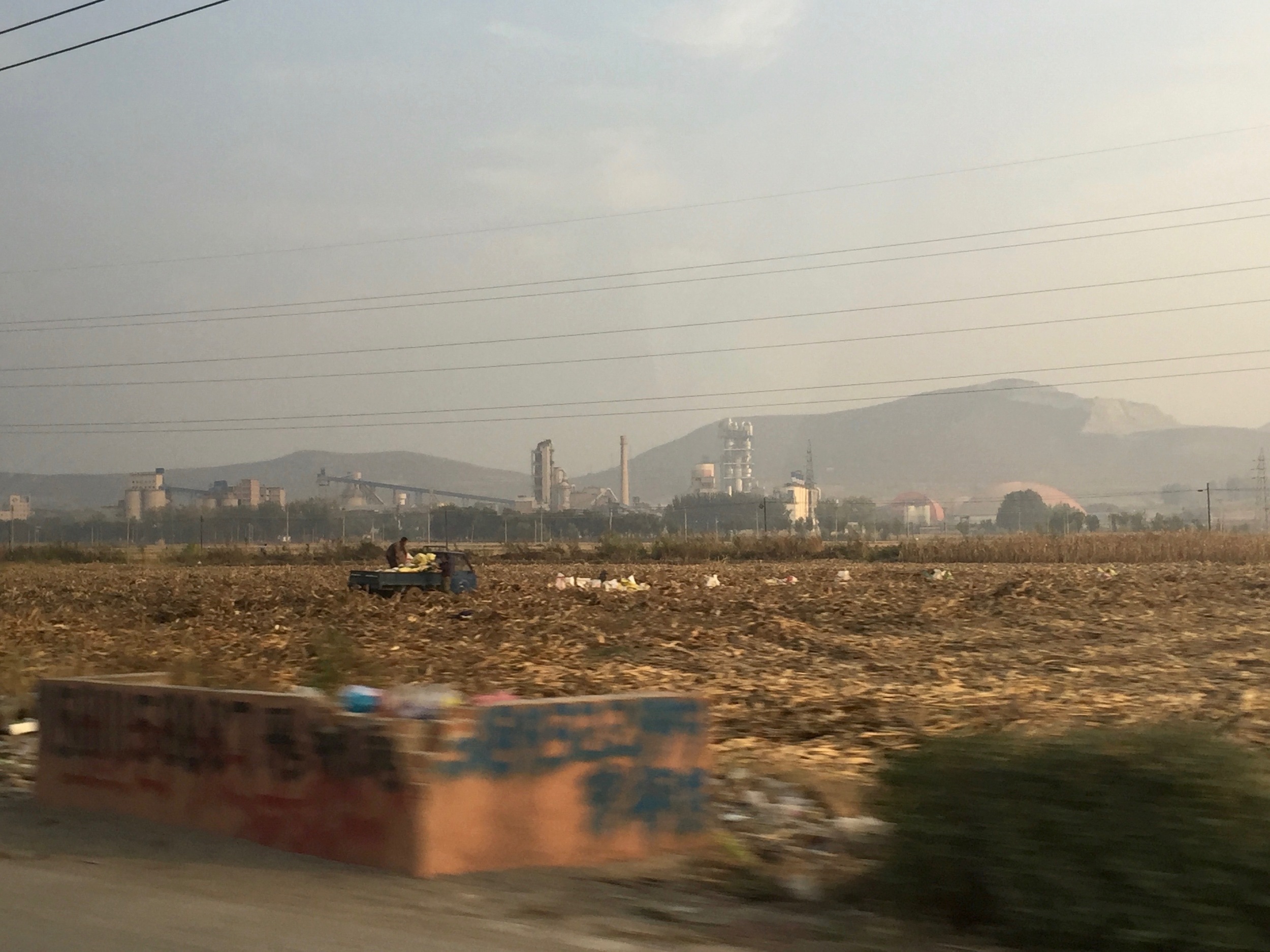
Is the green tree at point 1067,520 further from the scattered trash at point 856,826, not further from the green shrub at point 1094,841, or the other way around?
the green shrub at point 1094,841

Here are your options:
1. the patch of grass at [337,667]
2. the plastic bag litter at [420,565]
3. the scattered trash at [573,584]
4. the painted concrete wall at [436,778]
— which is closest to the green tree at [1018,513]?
the scattered trash at [573,584]

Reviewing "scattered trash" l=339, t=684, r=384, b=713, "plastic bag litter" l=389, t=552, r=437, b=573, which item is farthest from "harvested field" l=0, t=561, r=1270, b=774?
"plastic bag litter" l=389, t=552, r=437, b=573

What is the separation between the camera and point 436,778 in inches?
272

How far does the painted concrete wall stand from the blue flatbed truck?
2180 centimetres

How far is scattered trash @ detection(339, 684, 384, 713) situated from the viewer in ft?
25.0

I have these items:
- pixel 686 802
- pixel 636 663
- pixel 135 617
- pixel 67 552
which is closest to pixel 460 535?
pixel 67 552

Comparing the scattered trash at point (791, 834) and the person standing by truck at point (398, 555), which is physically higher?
the person standing by truck at point (398, 555)

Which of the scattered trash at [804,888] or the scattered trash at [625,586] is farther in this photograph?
the scattered trash at [625,586]

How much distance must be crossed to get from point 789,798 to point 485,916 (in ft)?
10.7

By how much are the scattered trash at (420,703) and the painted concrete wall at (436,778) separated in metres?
0.21

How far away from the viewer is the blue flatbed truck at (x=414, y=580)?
30.4m

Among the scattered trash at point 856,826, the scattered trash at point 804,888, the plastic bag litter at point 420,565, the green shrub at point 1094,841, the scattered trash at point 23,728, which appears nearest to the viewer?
the green shrub at point 1094,841

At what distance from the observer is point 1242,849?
5.46 meters

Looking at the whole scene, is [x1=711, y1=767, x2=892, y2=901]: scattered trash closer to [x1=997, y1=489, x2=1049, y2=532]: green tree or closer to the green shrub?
the green shrub
